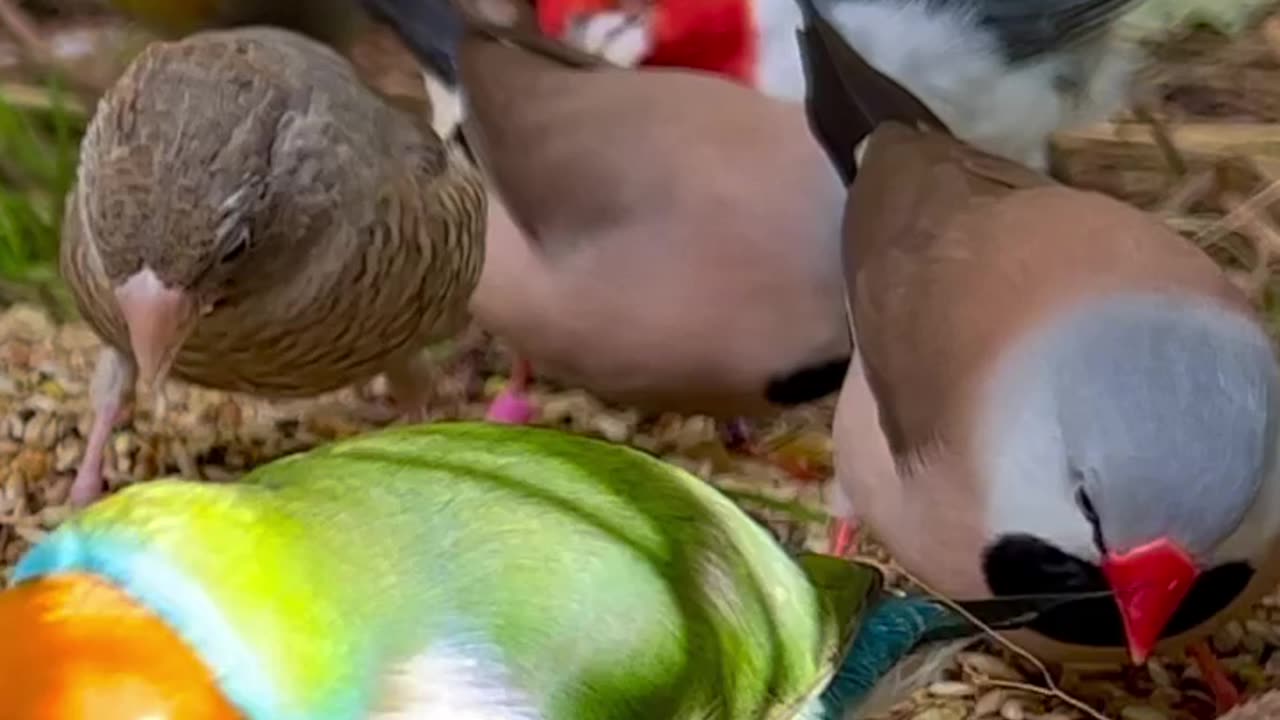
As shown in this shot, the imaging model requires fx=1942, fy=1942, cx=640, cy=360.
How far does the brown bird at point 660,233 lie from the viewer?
1712 mm

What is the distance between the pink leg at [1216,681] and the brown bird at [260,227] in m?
0.71

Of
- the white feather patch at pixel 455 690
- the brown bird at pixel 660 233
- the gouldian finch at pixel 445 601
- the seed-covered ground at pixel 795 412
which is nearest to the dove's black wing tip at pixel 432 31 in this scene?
the brown bird at pixel 660 233

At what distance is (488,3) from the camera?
6.91ft

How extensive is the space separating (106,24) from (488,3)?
1.73 feet

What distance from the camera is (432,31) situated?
186 cm

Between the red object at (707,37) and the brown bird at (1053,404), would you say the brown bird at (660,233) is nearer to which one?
the brown bird at (1053,404)

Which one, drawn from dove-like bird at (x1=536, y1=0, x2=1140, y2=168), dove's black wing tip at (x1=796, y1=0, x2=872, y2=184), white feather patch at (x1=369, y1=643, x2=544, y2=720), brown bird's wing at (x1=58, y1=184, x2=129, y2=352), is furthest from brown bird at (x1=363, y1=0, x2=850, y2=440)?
white feather patch at (x1=369, y1=643, x2=544, y2=720)

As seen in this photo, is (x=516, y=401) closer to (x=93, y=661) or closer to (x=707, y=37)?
(x=707, y=37)

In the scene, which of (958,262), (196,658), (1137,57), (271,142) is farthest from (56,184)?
(196,658)

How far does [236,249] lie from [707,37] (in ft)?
2.56

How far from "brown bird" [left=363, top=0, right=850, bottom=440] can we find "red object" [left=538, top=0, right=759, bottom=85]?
0.28 metres

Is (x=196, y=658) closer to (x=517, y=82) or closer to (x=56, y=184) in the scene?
(x=517, y=82)

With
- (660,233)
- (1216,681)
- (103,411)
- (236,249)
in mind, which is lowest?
(1216,681)

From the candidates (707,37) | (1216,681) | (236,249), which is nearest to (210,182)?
(236,249)
